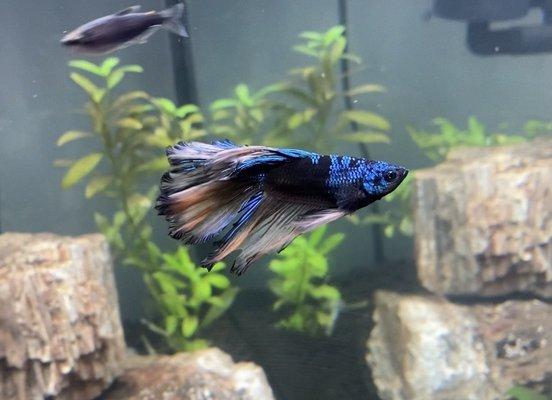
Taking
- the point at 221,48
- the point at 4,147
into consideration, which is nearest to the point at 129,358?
the point at 4,147

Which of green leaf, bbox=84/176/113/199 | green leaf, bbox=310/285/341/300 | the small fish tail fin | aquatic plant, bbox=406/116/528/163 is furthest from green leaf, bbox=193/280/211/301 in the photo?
aquatic plant, bbox=406/116/528/163

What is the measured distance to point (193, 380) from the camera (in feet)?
9.09

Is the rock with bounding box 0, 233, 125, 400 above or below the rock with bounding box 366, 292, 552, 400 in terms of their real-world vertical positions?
above

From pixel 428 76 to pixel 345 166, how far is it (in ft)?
16.7

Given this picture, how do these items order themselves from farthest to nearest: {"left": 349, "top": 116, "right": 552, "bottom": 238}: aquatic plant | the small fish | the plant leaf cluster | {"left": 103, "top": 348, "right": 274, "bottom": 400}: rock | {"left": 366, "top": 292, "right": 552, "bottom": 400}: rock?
{"left": 349, "top": 116, "right": 552, "bottom": 238}: aquatic plant, the plant leaf cluster, {"left": 366, "top": 292, "right": 552, "bottom": 400}: rock, {"left": 103, "top": 348, "right": 274, "bottom": 400}: rock, the small fish

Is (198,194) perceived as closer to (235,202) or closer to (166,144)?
(235,202)

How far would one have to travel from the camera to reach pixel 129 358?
3.20 m

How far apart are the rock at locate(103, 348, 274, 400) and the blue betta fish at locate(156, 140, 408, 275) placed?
2.27 meters

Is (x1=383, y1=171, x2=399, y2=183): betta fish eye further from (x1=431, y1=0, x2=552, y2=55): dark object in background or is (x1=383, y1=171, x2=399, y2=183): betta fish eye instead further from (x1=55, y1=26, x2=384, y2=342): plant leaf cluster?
(x1=431, y1=0, x2=552, y2=55): dark object in background

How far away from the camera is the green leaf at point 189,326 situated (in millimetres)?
3378

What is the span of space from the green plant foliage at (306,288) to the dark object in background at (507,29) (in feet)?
8.15

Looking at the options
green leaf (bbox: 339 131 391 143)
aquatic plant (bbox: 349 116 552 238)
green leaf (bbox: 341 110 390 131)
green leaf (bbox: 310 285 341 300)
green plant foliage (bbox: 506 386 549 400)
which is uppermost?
green leaf (bbox: 341 110 390 131)

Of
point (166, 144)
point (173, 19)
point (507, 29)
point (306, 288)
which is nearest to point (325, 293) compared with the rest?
point (306, 288)

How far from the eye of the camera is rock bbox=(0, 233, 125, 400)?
7.87ft
